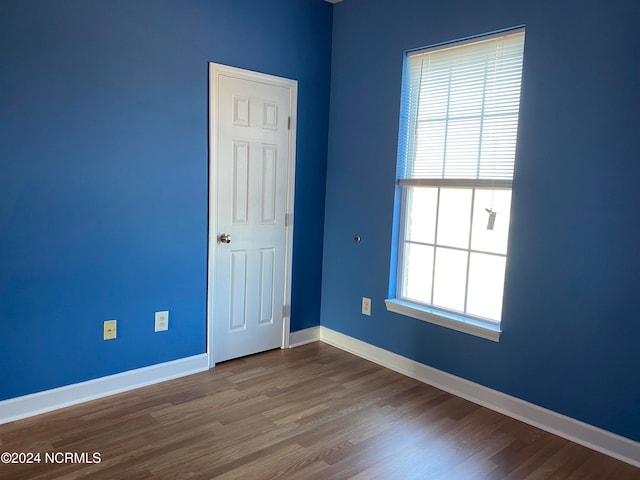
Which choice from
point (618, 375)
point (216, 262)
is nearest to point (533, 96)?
point (618, 375)

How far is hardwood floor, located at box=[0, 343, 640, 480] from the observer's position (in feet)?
7.30

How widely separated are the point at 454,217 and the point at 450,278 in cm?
40

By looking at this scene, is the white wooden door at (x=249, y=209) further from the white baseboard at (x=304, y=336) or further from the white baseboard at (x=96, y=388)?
the white baseboard at (x=96, y=388)

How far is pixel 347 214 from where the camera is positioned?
3.79 meters

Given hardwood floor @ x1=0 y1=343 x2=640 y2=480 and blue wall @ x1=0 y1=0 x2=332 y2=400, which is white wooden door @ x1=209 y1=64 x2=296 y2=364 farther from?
hardwood floor @ x1=0 y1=343 x2=640 y2=480

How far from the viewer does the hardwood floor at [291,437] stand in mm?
2225

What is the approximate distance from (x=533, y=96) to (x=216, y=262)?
224 cm

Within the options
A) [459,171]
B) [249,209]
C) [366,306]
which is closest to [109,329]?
[249,209]

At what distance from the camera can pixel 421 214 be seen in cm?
334

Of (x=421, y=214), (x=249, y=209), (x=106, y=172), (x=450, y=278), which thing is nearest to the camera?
(x=106, y=172)

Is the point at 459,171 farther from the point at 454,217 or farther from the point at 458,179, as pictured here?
the point at 454,217

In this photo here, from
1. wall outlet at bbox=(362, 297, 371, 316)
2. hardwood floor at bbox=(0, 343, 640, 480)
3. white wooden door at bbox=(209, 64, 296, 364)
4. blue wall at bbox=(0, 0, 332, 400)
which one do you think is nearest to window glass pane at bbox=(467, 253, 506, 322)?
hardwood floor at bbox=(0, 343, 640, 480)

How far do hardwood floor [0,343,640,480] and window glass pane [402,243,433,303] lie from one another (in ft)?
2.11

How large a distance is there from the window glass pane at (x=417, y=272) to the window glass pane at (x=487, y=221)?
387 mm
